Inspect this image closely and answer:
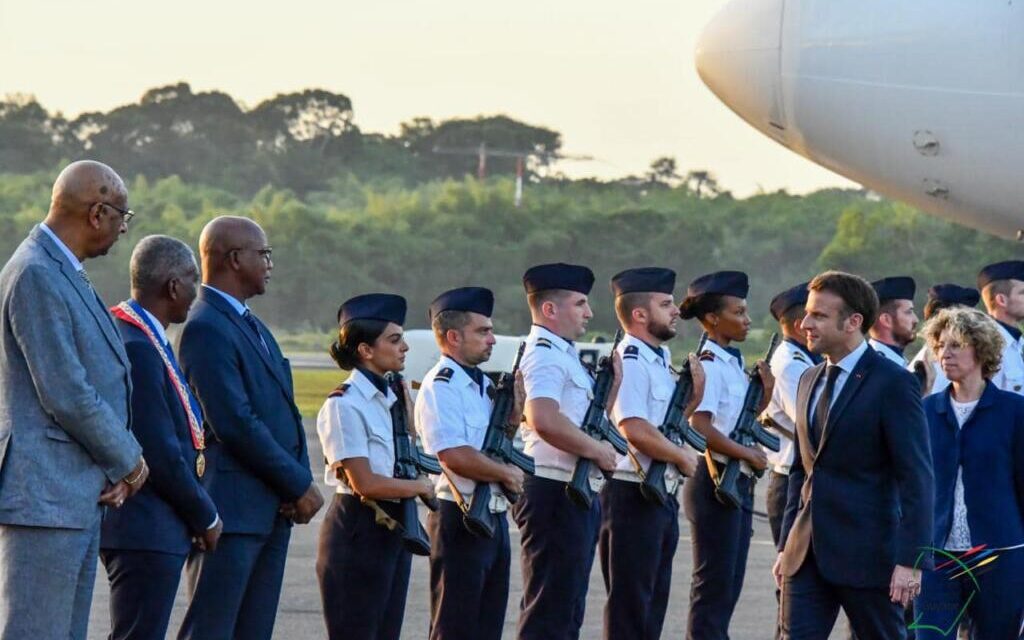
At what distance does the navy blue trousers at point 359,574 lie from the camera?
6.91 m

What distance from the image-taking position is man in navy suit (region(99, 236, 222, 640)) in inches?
236

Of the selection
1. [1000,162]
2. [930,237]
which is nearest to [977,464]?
[1000,162]

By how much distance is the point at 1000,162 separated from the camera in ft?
35.7

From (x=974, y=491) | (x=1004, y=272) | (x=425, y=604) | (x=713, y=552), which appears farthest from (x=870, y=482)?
(x=1004, y=272)

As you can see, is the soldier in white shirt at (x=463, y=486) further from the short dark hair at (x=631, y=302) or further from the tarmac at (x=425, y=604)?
the tarmac at (x=425, y=604)

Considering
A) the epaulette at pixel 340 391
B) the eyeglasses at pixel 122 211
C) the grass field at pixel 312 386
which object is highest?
the eyeglasses at pixel 122 211

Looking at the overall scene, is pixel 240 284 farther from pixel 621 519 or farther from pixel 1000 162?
pixel 1000 162

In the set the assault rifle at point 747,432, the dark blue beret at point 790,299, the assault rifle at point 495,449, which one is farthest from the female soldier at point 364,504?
the dark blue beret at point 790,299

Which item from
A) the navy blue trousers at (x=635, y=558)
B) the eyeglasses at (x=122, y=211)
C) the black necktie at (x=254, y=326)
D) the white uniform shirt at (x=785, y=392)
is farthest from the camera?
the white uniform shirt at (x=785, y=392)

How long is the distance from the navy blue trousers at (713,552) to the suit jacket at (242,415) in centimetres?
269

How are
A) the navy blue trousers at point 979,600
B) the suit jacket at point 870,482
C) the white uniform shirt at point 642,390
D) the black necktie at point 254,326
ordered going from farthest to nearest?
the white uniform shirt at point 642,390 → the navy blue trousers at point 979,600 → the black necktie at point 254,326 → the suit jacket at point 870,482

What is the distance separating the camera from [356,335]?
7.18m

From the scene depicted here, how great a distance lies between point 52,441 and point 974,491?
3329 millimetres

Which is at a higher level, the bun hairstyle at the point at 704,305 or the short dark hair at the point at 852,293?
the short dark hair at the point at 852,293
